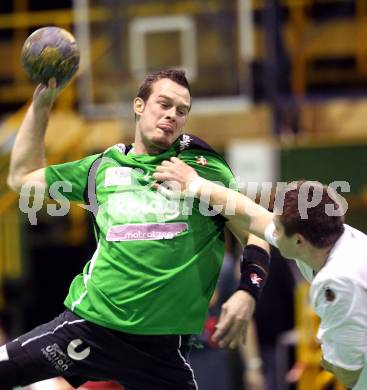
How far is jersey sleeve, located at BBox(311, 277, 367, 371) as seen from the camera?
4785 millimetres

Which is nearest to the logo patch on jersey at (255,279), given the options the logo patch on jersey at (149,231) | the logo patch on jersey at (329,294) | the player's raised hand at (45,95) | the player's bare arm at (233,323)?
the player's bare arm at (233,323)

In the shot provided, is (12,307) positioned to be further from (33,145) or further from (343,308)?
(343,308)

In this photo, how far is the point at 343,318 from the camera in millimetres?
4840

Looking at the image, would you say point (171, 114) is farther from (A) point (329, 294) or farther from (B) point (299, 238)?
(A) point (329, 294)

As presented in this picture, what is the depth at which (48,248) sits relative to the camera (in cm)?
1327

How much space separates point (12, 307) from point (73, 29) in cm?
385

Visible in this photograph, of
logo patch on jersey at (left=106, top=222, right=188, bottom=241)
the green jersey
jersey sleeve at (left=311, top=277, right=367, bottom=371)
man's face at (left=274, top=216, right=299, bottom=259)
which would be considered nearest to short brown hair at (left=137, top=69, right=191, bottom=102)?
the green jersey

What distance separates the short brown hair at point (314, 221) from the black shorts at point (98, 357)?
0.98m

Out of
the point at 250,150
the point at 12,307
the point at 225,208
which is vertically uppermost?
the point at 225,208

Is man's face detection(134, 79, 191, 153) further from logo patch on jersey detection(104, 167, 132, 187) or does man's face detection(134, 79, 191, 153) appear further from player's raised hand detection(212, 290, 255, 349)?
player's raised hand detection(212, 290, 255, 349)

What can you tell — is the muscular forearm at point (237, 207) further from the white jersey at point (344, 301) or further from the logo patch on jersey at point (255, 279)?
the white jersey at point (344, 301)

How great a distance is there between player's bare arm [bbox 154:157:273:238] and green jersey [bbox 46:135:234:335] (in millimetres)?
111

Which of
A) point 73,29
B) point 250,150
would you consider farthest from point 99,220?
point 73,29

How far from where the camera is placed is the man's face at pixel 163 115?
223 inches
